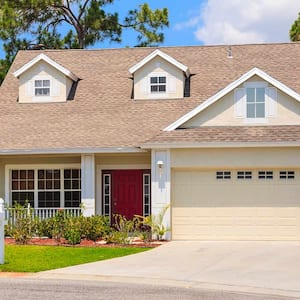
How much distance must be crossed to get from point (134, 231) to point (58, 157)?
4.05 meters

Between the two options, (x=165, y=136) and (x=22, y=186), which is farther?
(x=22, y=186)

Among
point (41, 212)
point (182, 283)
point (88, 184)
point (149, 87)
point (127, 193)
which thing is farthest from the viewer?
point (149, 87)

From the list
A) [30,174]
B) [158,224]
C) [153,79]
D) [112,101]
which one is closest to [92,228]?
[158,224]

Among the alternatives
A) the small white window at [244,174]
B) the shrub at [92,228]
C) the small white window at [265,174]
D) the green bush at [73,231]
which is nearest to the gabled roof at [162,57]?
the small white window at [244,174]

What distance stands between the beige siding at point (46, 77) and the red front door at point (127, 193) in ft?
13.9

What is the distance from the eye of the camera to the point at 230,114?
21359mm

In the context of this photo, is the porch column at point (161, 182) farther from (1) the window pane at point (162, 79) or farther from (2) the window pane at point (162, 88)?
(1) the window pane at point (162, 79)

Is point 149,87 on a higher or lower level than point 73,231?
higher

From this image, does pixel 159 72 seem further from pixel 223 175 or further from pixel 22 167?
pixel 22 167

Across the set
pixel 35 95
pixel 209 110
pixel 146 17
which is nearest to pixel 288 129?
pixel 209 110

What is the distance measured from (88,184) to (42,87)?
212 inches

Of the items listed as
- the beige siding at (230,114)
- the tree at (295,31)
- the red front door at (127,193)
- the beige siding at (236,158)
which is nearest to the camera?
the beige siding at (236,158)

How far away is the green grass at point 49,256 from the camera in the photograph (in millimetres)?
14914

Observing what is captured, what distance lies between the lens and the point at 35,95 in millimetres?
25594
